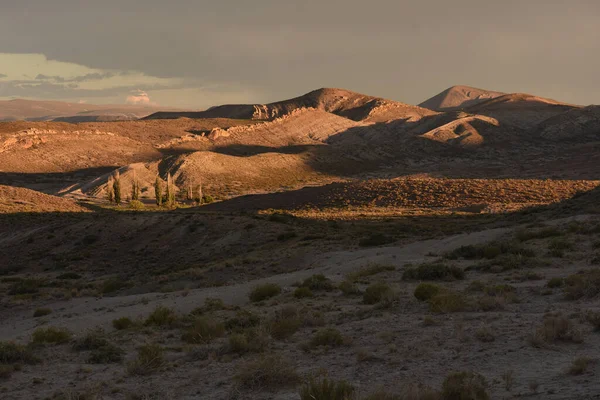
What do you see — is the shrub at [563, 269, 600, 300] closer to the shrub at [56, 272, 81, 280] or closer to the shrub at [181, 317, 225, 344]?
the shrub at [181, 317, 225, 344]

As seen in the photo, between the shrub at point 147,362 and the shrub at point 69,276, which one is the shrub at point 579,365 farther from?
the shrub at point 69,276

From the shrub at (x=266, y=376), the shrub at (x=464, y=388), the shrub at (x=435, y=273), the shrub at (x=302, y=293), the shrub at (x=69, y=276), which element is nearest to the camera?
the shrub at (x=464, y=388)

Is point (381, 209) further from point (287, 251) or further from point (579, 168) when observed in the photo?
point (579, 168)

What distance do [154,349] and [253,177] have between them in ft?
333

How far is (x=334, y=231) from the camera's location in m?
40.4

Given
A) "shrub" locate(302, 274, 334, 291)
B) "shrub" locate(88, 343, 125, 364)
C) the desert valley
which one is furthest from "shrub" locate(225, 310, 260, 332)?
"shrub" locate(302, 274, 334, 291)

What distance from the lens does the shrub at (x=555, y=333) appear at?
36.1 ft

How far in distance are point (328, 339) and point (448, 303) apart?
138 inches

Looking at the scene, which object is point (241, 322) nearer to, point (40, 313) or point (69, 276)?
point (40, 313)

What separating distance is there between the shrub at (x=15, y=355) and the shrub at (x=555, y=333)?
34.1 ft

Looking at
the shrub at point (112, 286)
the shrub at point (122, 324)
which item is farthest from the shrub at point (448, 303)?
the shrub at point (112, 286)

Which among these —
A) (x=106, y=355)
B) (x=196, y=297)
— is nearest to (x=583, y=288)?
(x=106, y=355)

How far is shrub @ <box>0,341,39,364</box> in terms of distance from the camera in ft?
41.6

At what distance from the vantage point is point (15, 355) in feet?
42.1
